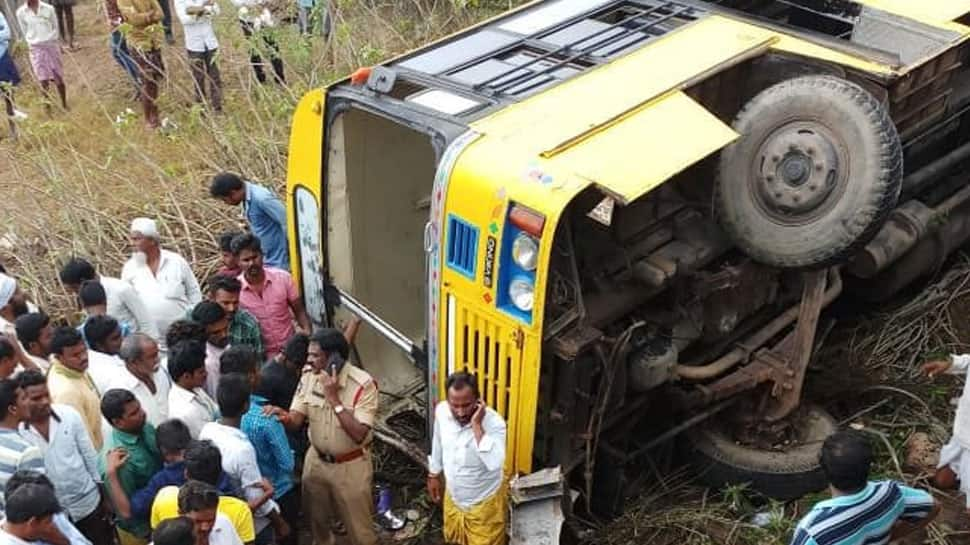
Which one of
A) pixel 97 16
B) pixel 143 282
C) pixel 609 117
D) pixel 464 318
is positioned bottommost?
pixel 97 16

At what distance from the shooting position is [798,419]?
4.78 m

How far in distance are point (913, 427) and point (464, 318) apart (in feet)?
7.55

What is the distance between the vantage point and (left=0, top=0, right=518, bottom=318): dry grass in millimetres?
6438

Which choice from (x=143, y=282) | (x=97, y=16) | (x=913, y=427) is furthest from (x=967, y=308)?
(x=97, y=16)

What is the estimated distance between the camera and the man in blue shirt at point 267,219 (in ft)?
17.1

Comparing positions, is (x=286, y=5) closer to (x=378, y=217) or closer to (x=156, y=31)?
(x=156, y=31)

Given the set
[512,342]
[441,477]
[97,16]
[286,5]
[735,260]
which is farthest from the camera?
[97,16]

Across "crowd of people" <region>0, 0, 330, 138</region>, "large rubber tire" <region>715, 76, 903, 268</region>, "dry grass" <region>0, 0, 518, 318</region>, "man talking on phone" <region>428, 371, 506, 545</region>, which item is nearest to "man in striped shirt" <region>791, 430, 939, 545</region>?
"large rubber tire" <region>715, 76, 903, 268</region>

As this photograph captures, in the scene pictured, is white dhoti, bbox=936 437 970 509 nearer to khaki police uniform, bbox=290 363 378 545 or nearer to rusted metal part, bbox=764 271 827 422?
rusted metal part, bbox=764 271 827 422

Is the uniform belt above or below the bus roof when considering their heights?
below

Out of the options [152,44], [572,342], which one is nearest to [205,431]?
[572,342]

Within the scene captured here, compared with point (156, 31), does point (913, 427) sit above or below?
below

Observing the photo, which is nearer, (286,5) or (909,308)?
(909,308)

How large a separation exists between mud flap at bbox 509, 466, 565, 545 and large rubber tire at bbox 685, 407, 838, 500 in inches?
36.5
